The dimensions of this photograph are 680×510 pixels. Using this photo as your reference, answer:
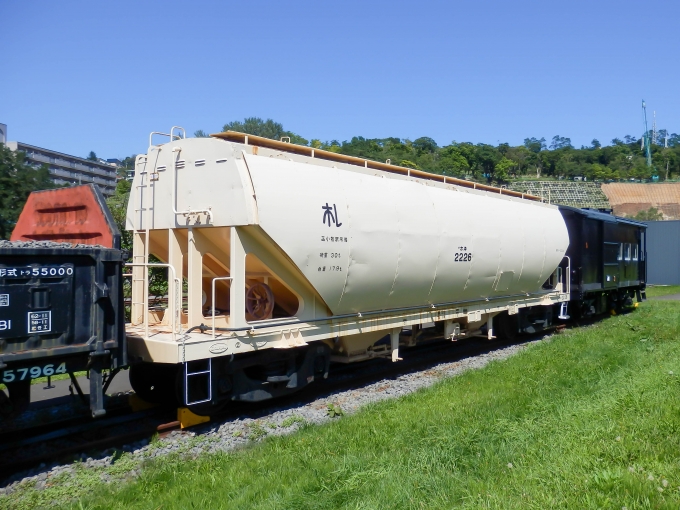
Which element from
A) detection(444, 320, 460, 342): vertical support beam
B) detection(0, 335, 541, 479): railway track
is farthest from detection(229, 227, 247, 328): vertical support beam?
detection(444, 320, 460, 342): vertical support beam

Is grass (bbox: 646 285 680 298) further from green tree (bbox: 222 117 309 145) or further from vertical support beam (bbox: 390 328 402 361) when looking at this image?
green tree (bbox: 222 117 309 145)

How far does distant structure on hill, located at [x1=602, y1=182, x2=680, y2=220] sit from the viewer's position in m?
85.9

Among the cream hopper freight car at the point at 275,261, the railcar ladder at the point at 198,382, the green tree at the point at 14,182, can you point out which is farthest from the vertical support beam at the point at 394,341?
the green tree at the point at 14,182

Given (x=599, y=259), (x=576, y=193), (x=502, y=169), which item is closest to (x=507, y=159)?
(x=502, y=169)

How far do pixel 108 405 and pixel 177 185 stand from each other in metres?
3.24

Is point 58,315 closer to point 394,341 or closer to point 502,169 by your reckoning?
point 394,341

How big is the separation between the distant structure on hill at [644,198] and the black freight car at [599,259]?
71109 mm

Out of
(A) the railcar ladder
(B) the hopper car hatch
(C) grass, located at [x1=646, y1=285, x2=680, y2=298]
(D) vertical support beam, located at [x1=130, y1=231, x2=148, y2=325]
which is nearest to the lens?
(B) the hopper car hatch

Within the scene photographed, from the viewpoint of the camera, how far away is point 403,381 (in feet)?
33.3

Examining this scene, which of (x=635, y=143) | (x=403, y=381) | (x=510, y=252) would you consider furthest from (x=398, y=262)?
(x=635, y=143)

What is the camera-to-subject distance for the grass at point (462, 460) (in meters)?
4.61

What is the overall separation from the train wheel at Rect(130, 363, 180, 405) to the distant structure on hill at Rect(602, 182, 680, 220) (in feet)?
288

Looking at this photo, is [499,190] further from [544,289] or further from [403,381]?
[403,381]

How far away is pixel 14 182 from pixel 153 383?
884cm
